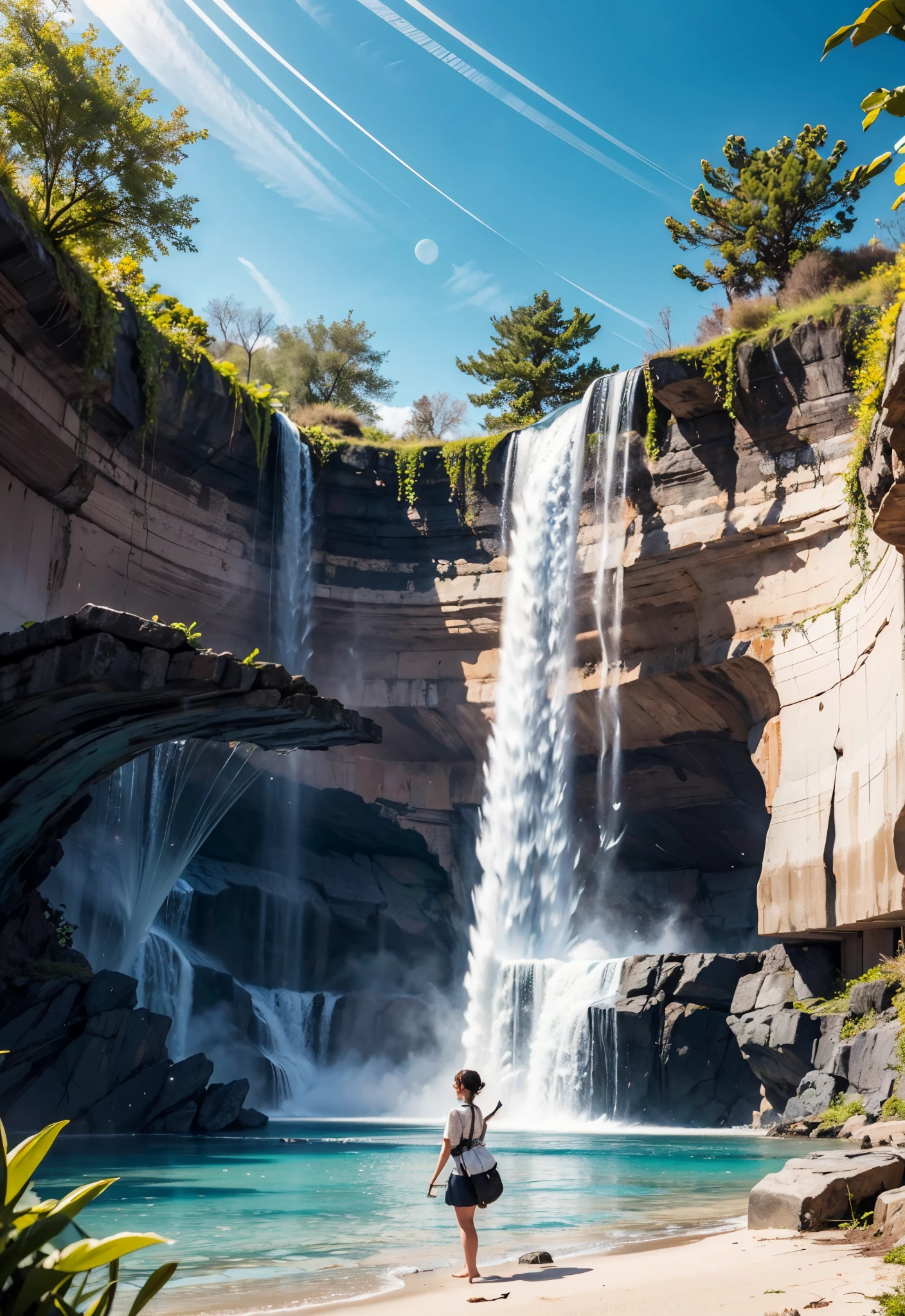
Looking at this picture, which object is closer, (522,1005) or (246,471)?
(522,1005)

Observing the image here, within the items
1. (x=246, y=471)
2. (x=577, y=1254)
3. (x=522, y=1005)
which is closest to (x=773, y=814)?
(x=522, y=1005)

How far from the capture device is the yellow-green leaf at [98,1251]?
7.95 ft

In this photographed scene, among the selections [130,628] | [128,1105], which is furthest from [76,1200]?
[128,1105]

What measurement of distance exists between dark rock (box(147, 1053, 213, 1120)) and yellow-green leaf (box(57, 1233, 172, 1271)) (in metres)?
14.3

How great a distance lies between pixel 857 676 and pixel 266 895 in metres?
13.7

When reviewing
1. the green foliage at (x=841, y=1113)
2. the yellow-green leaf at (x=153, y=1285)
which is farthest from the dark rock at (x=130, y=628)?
the green foliage at (x=841, y=1113)

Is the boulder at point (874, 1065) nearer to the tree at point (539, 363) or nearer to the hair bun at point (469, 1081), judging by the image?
the hair bun at point (469, 1081)

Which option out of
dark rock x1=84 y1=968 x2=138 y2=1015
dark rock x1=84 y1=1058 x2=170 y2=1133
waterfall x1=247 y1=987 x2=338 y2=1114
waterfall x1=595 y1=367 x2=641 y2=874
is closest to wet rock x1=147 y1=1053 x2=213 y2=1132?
dark rock x1=84 y1=1058 x2=170 y2=1133

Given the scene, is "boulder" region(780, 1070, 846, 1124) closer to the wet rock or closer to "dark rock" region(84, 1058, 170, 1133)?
the wet rock

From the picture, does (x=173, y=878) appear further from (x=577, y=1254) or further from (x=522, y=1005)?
(x=577, y=1254)

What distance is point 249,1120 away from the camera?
652 inches

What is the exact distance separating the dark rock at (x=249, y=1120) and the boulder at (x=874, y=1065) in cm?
872

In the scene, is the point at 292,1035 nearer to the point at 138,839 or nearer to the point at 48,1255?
the point at 138,839

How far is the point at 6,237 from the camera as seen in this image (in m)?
15.7
